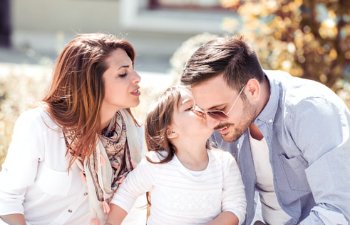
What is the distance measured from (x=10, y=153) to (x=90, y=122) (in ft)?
1.21

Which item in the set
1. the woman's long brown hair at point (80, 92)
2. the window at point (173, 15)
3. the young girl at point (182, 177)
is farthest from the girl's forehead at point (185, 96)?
the window at point (173, 15)

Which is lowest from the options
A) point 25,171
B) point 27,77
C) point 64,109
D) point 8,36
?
point 8,36

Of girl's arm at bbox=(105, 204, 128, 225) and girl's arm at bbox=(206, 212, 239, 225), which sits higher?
girl's arm at bbox=(206, 212, 239, 225)

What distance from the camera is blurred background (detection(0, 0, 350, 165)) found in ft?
19.8

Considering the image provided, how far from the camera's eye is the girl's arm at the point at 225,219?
130 inches

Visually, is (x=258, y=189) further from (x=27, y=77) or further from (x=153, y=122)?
(x=27, y=77)

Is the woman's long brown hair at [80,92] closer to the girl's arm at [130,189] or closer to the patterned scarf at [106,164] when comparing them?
the patterned scarf at [106,164]

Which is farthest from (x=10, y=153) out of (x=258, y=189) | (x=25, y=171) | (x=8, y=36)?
(x=8, y=36)

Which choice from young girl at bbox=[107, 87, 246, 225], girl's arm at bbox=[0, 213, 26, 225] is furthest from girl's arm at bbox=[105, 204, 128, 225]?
girl's arm at bbox=[0, 213, 26, 225]

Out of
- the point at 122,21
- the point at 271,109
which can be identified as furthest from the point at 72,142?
the point at 122,21

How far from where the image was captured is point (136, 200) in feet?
11.9

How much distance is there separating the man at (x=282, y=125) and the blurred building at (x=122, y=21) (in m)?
7.21

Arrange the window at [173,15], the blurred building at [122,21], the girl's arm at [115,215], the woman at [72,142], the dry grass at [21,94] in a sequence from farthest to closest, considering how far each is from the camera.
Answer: the blurred building at [122,21] → the window at [173,15] → the dry grass at [21,94] → the girl's arm at [115,215] → the woman at [72,142]

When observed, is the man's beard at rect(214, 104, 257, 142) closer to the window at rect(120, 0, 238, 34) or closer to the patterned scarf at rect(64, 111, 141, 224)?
the patterned scarf at rect(64, 111, 141, 224)
